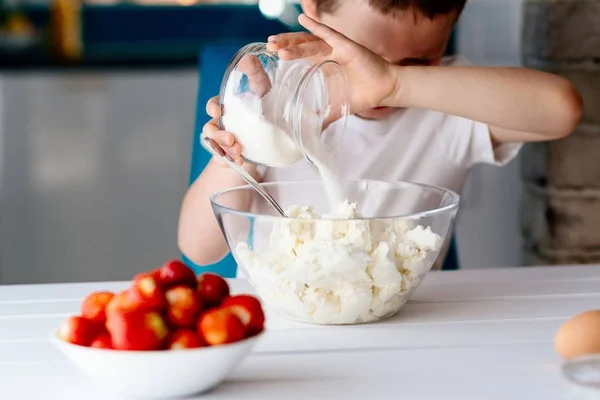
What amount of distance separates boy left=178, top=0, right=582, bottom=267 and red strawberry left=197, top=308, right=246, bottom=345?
32cm

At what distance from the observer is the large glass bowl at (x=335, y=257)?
0.85 metres

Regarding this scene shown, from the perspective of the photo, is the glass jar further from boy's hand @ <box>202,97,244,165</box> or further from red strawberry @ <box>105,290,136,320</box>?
red strawberry @ <box>105,290,136,320</box>

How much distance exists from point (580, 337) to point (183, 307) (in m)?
0.35

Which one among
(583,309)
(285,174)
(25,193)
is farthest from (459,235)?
(25,193)

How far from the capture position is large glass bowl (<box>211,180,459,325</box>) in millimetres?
850

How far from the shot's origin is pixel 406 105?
3.96 feet

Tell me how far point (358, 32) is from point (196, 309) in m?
0.68

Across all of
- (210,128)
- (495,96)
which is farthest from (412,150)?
(210,128)

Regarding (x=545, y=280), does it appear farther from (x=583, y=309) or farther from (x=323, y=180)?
(x=323, y=180)

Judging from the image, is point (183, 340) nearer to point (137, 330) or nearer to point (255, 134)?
point (137, 330)

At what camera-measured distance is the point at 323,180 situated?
1025 mm

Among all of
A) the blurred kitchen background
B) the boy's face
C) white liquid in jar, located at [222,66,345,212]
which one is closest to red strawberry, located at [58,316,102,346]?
white liquid in jar, located at [222,66,345,212]

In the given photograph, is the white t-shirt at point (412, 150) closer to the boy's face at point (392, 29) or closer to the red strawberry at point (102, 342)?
the boy's face at point (392, 29)

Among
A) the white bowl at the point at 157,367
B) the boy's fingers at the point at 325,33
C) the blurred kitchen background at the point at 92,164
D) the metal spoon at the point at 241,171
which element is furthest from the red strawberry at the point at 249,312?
the blurred kitchen background at the point at 92,164
